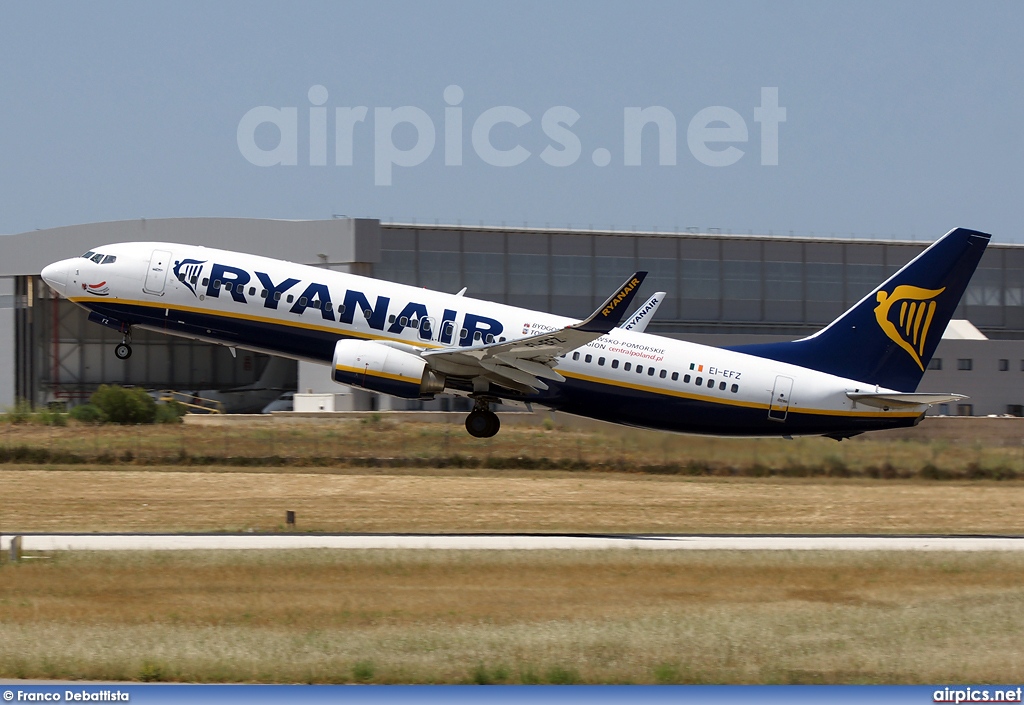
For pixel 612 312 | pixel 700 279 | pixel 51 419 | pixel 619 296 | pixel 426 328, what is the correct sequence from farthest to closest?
pixel 700 279 → pixel 51 419 → pixel 426 328 → pixel 612 312 → pixel 619 296

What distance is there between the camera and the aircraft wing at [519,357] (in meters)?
34.4

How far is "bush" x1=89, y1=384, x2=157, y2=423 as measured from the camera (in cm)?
6284

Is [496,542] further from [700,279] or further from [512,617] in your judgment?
[700,279]

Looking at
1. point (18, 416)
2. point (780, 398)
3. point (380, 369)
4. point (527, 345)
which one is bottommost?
point (18, 416)

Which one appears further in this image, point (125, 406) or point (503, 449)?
point (125, 406)

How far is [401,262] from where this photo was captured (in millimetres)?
76938

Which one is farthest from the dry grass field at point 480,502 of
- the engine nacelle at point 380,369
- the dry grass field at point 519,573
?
the engine nacelle at point 380,369

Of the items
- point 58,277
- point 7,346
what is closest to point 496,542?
point 58,277

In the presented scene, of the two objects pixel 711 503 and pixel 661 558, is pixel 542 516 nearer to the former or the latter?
pixel 711 503

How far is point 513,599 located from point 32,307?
66573 mm

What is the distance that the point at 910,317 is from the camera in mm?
39375

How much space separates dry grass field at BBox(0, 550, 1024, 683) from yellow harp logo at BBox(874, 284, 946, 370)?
10.6m

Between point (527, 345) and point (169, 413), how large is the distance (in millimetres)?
34637

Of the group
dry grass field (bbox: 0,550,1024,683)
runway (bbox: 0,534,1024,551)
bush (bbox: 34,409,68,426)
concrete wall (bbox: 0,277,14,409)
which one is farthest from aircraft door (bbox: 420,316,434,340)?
concrete wall (bbox: 0,277,14,409)
